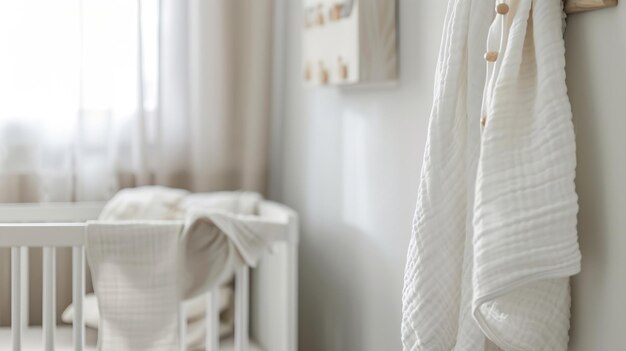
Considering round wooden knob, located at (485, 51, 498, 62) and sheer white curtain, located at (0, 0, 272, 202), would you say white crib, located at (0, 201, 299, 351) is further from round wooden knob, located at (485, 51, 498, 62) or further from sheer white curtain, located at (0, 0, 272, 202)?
round wooden knob, located at (485, 51, 498, 62)

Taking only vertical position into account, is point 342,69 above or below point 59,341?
above

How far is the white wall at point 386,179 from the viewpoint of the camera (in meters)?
1.32

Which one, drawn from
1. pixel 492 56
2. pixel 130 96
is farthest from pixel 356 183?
pixel 492 56

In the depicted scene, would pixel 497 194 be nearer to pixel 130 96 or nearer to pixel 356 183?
pixel 356 183

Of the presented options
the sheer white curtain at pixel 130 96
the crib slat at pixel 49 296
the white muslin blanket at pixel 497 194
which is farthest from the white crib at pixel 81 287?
the white muslin blanket at pixel 497 194

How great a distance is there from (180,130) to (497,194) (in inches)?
63.1

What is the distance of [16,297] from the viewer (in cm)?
191

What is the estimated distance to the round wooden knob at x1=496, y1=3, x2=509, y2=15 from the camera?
4.42ft

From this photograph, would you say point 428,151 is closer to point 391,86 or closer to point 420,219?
point 420,219

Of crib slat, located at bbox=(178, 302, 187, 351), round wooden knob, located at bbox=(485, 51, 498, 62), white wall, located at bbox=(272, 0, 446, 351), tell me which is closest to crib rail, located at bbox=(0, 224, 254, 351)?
crib slat, located at bbox=(178, 302, 187, 351)

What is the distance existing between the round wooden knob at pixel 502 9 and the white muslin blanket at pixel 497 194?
0.06ft

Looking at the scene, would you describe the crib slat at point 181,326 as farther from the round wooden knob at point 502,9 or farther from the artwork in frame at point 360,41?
the round wooden knob at point 502,9

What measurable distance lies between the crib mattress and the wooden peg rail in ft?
4.36

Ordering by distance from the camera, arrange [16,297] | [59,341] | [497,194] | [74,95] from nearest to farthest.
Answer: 1. [497,194]
2. [16,297]
3. [59,341]
4. [74,95]
